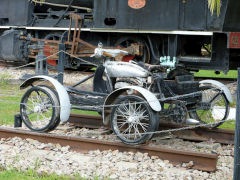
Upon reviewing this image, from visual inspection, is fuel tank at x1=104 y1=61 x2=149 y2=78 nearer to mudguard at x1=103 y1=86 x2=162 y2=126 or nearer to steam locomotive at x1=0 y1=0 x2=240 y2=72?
mudguard at x1=103 y1=86 x2=162 y2=126

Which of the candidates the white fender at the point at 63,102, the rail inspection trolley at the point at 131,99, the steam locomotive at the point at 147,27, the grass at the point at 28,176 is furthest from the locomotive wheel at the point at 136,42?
the grass at the point at 28,176

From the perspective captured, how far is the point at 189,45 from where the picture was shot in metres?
13.4

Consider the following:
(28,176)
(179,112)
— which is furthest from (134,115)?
(28,176)

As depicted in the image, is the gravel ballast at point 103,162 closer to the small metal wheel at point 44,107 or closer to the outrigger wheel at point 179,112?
the small metal wheel at point 44,107

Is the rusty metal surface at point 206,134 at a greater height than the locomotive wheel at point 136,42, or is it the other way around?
the locomotive wheel at point 136,42

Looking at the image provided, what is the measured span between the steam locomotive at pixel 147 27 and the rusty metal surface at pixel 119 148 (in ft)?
19.6

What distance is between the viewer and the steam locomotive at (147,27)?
11414 millimetres

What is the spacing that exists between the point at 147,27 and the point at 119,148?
6814mm

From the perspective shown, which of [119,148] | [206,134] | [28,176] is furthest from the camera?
[206,134]

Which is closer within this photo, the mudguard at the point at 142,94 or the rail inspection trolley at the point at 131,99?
the mudguard at the point at 142,94

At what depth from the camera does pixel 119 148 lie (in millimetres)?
5988

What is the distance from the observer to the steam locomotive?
11.4 metres

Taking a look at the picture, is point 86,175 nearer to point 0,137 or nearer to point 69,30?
point 0,137

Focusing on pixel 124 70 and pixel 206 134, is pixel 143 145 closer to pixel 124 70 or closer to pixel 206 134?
pixel 124 70
